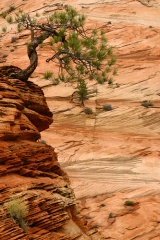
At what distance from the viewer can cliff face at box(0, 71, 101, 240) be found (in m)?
6.55

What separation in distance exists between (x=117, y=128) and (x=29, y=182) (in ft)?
45.3

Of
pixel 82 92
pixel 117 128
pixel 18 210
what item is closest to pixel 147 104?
pixel 117 128

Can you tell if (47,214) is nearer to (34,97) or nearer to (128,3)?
(34,97)

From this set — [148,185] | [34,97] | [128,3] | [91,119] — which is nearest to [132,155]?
[148,185]

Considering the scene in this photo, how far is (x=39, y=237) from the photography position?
637 centimetres

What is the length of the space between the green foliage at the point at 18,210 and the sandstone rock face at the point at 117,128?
20.8 feet

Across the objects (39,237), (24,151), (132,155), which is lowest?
(132,155)

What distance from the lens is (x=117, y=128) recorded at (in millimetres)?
20656

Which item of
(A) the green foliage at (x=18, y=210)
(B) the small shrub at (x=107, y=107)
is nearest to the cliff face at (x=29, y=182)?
(A) the green foliage at (x=18, y=210)

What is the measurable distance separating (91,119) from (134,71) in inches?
210

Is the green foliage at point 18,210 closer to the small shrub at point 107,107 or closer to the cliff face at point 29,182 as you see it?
the cliff face at point 29,182

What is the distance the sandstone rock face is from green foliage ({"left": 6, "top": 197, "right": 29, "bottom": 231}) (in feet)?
20.8

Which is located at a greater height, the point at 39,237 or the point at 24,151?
the point at 24,151

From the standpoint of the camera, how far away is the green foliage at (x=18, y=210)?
6.21m
